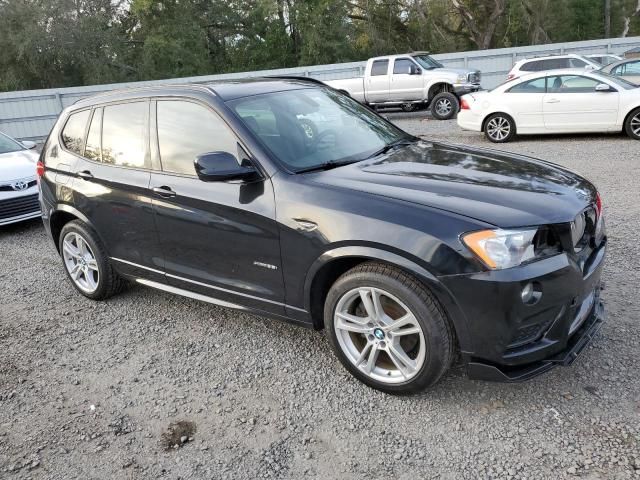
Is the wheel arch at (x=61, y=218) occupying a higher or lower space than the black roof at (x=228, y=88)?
lower

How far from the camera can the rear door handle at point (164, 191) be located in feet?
12.4

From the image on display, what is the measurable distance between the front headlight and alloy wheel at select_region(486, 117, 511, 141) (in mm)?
9569

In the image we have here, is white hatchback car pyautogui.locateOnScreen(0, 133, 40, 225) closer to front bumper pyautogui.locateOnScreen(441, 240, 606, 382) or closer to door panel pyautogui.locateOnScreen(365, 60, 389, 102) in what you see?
front bumper pyautogui.locateOnScreen(441, 240, 606, 382)

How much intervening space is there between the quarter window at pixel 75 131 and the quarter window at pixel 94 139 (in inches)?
4.2

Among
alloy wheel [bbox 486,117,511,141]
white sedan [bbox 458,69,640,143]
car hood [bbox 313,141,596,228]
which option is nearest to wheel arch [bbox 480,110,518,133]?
white sedan [bbox 458,69,640,143]

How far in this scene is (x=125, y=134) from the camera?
4258 mm

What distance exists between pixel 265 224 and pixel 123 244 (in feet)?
5.06

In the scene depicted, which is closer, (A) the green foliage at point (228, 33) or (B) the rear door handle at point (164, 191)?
(B) the rear door handle at point (164, 191)

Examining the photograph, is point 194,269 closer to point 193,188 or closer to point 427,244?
point 193,188

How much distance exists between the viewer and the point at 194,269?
386cm

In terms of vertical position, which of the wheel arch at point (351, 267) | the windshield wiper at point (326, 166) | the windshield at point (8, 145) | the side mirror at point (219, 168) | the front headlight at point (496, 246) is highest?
the side mirror at point (219, 168)

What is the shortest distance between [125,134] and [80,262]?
1354 mm

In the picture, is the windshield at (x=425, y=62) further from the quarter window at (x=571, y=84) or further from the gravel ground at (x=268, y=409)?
the gravel ground at (x=268, y=409)

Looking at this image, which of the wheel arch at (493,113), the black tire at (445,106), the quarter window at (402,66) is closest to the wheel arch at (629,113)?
the wheel arch at (493,113)
